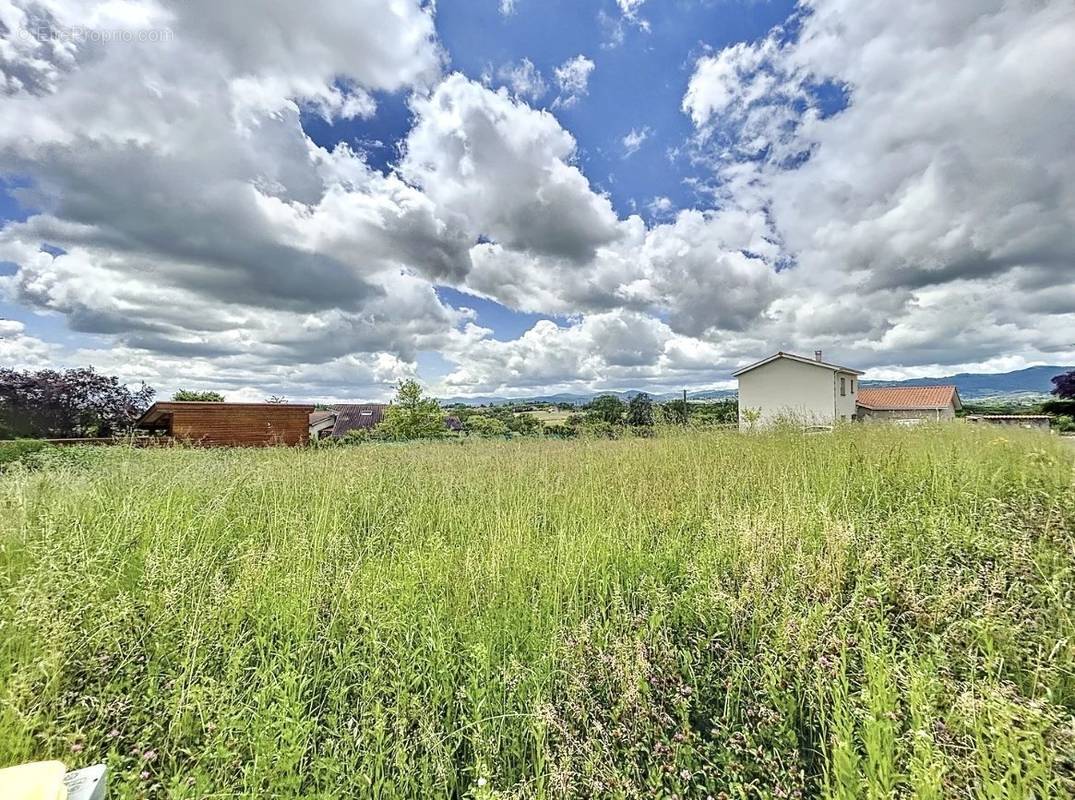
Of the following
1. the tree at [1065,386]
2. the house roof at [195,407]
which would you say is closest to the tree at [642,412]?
the house roof at [195,407]

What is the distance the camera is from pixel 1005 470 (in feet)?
14.2

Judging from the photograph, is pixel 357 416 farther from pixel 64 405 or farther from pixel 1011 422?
pixel 1011 422

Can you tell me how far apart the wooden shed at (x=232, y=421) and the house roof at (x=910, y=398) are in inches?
1461

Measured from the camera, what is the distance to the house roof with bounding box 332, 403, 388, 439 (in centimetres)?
3747

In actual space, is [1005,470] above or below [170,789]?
above

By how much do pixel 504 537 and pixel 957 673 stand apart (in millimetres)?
2541

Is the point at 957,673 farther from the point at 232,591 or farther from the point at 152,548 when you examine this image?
the point at 152,548

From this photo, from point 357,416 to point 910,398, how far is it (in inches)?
1811

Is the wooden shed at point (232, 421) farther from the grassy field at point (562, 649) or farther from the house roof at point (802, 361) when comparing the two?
the house roof at point (802, 361)

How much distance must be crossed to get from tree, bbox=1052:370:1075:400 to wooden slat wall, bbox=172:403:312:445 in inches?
1837

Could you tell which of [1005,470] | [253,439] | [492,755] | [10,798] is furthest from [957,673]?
[253,439]

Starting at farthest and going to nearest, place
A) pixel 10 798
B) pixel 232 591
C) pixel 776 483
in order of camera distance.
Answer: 1. pixel 776 483
2. pixel 232 591
3. pixel 10 798

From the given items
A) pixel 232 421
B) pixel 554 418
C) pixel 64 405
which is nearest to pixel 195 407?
pixel 232 421

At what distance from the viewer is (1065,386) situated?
1201 inches
